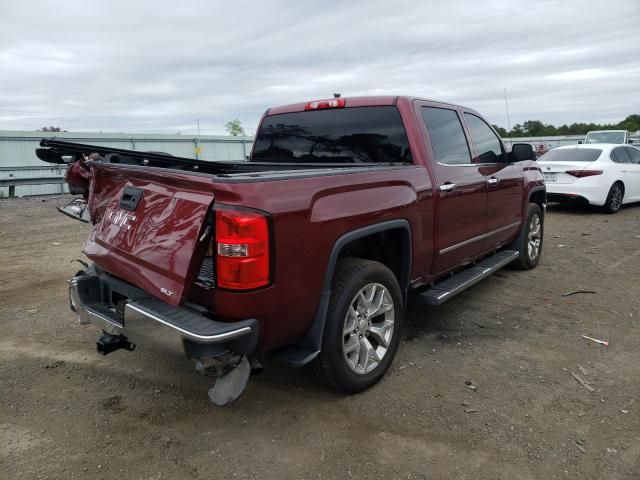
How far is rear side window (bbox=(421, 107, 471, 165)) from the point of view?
404cm

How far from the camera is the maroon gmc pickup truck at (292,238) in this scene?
8.09 feet

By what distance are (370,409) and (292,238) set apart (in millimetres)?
1231

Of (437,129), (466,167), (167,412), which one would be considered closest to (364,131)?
(437,129)

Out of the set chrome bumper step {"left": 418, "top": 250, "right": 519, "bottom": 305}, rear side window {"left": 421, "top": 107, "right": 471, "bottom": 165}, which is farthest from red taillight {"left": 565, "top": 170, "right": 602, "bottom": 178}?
rear side window {"left": 421, "top": 107, "right": 471, "bottom": 165}

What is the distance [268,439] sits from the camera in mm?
2770

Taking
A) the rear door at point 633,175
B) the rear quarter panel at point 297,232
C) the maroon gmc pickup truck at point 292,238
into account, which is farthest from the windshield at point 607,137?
the rear quarter panel at point 297,232

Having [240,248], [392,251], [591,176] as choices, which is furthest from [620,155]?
[240,248]

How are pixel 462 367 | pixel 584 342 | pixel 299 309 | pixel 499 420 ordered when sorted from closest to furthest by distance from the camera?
pixel 299 309 < pixel 499 420 < pixel 462 367 < pixel 584 342

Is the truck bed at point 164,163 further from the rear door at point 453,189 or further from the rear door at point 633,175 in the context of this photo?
the rear door at point 633,175

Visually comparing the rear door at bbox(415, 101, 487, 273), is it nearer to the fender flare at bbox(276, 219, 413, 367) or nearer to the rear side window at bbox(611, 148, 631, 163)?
the fender flare at bbox(276, 219, 413, 367)

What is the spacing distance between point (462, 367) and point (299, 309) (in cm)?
153

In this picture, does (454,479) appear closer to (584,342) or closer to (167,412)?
(167,412)

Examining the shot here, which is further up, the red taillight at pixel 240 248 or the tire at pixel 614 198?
the red taillight at pixel 240 248

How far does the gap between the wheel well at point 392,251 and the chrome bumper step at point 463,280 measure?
31 centimetres
